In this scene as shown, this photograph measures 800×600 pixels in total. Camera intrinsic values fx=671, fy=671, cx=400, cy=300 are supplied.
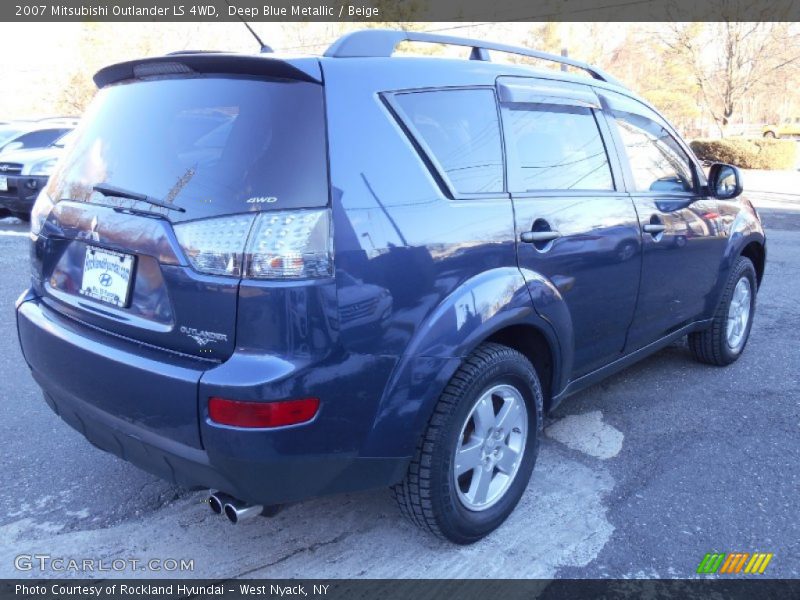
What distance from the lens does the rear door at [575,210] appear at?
283 cm

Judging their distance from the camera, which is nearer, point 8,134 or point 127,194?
point 127,194

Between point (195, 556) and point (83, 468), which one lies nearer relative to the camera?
point (195, 556)

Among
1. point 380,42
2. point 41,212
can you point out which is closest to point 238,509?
point 41,212

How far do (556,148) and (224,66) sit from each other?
1.55 m

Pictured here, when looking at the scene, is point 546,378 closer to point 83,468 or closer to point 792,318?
point 83,468

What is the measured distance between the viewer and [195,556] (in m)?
2.64

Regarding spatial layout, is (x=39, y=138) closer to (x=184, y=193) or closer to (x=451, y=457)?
(x=184, y=193)

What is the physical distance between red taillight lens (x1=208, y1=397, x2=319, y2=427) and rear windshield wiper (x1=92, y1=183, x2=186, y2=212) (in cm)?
64

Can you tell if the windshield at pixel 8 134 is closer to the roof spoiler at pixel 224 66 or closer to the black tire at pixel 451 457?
the roof spoiler at pixel 224 66

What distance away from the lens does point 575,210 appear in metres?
3.02

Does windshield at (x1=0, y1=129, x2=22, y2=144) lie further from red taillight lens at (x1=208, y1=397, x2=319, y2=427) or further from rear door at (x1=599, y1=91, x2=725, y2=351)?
red taillight lens at (x1=208, y1=397, x2=319, y2=427)

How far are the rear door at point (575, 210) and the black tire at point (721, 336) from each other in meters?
1.30
